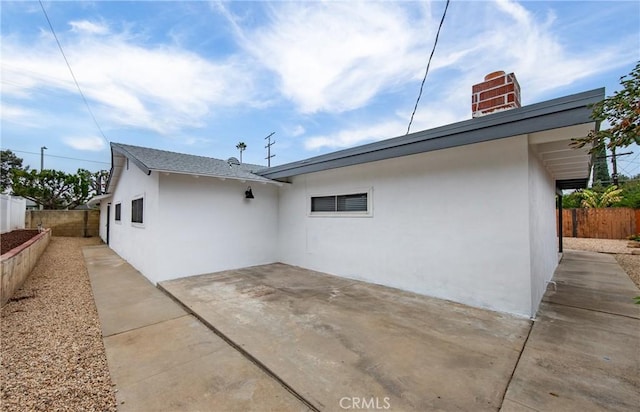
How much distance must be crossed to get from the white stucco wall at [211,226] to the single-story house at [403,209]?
0.09ft

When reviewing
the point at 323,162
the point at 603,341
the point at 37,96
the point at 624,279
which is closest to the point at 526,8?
the point at 323,162

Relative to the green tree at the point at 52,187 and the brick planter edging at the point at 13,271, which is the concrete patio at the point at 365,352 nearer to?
the brick planter edging at the point at 13,271

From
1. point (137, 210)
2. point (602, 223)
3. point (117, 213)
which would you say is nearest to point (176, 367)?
point (137, 210)

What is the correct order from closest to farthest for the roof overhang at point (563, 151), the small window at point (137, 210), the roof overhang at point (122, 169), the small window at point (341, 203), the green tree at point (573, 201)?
the roof overhang at point (563, 151), the roof overhang at point (122, 169), the small window at point (341, 203), the small window at point (137, 210), the green tree at point (573, 201)

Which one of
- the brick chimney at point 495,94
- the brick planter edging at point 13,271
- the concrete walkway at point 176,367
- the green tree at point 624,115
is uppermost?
the brick chimney at point 495,94

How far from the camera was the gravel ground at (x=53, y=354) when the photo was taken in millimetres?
2184

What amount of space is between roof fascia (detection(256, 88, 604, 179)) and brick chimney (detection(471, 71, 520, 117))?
805 millimetres

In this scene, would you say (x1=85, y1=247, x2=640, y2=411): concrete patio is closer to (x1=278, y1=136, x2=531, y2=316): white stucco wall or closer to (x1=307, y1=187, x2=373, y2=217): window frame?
(x1=278, y1=136, x2=531, y2=316): white stucco wall

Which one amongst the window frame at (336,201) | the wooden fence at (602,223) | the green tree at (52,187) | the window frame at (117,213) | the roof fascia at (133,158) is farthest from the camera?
the green tree at (52,187)

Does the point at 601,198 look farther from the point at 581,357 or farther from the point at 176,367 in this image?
the point at 176,367

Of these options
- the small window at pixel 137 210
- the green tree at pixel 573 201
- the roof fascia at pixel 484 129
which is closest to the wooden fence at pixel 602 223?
the green tree at pixel 573 201

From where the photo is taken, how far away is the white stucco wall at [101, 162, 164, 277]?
6020mm

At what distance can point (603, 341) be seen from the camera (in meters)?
3.06

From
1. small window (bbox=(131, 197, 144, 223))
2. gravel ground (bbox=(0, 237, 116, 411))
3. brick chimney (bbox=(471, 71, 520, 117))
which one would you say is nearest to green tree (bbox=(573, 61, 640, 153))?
brick chimney (bbox=(471, 71, 520, 117))
